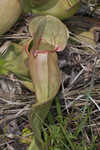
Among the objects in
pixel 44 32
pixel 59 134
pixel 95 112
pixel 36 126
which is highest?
pixel 44 32

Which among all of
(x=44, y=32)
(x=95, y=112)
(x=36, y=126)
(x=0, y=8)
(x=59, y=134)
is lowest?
(x=95, y=112)

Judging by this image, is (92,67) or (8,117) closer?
(8,117)

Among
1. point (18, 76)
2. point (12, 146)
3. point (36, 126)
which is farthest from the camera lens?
point (18, 76)

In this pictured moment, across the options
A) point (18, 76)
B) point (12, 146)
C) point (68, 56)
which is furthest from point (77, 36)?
point (12, 146)

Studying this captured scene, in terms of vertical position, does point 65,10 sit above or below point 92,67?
above

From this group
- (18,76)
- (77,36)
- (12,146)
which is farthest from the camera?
(77,36)

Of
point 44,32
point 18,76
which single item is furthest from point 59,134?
point 44,32

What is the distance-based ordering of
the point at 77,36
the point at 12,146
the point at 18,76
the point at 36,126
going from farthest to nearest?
the point at 77,36 < the point at 18,76 < the point at 12,146 < the point at 36,126

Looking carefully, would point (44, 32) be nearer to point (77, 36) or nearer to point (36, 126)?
point (77, 36)

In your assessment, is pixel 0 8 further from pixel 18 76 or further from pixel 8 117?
pixel 8 117
